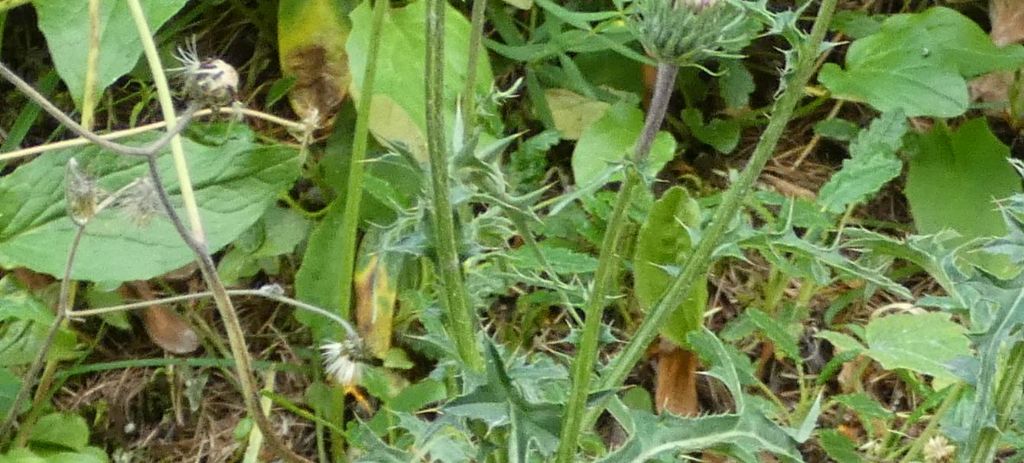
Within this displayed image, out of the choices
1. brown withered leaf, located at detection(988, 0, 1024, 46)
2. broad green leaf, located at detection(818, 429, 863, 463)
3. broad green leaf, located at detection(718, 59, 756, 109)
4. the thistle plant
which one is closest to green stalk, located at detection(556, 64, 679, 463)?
the thistle plant

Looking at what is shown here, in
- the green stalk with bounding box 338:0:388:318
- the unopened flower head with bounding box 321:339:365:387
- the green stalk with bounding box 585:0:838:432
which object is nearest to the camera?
the green stalk with bounding box 585:0:838:432

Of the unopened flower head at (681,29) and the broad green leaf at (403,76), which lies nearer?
the unopened flower head at (681,29)

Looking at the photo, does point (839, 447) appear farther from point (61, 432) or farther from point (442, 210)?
point (61, 432)

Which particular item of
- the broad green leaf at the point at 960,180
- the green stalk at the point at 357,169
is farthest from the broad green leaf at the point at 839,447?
the green stalk at the point at 357,169

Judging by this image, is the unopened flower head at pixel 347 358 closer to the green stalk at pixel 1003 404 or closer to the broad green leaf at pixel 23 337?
the broad green leaf at pixel 23 337

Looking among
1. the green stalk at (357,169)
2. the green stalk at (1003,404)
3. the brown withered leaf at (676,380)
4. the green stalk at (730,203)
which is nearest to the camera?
the green stalk at (730,203)

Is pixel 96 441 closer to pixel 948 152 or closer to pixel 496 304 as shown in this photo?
pixel 496 304

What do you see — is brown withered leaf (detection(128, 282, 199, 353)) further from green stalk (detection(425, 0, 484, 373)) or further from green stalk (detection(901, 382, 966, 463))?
green stalk (detection(901, 382, 966, 463))
